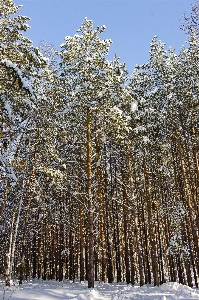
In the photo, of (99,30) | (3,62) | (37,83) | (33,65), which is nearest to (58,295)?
(3,62)

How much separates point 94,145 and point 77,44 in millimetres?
6140

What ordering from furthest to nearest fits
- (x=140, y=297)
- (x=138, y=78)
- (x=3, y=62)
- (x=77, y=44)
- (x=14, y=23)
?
(x=138, y=78) → (x=77, y=44) → (x=14, y=23) → (x=140, y=297) → (x=3, y=62)

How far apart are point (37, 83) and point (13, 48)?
433 cm

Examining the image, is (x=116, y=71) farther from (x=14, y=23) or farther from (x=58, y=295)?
(x=58, y=295)

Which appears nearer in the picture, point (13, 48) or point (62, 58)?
point (13, 48)

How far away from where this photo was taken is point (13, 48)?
1077 centimetres

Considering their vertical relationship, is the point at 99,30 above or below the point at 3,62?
above

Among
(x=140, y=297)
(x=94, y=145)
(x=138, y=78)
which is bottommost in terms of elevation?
(x=140, y=297)

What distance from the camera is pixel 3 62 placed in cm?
732

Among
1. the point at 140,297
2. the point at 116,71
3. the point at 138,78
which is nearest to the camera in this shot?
the point at 140,297

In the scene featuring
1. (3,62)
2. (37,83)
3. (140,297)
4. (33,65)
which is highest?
(37,83)

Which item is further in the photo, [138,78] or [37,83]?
[138,78]

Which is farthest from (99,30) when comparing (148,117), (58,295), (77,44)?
(58,295)

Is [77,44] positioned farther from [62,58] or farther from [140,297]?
[140,297]
